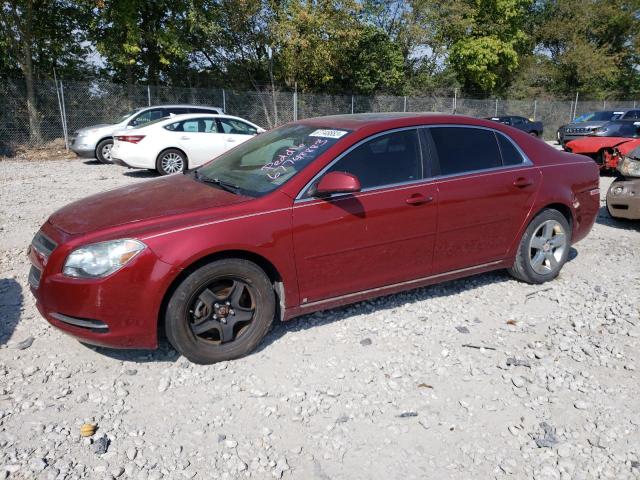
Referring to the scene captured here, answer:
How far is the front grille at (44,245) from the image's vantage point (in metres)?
3.37

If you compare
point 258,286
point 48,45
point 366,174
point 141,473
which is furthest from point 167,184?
point 48,45

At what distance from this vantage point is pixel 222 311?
3.47 metres

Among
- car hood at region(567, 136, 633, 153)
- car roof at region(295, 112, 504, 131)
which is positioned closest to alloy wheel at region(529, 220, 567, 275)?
car roof at region(295, 112, 504, 131)

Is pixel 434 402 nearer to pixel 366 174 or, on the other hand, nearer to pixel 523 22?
pixel 366 174

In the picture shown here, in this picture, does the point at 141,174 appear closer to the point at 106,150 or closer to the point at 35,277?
the point at 106,150

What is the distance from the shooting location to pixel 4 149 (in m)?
16.2

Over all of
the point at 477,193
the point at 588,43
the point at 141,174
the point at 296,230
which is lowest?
the point at 141,174

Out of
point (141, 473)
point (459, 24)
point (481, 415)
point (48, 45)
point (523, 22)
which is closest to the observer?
point (141, 473)

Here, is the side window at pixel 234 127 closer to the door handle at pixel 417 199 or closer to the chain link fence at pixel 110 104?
the chain link fence at pixel 110 104

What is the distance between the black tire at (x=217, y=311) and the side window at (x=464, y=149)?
181 cm

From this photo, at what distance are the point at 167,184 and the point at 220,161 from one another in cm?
57

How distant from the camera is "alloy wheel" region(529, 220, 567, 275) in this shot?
4879mm

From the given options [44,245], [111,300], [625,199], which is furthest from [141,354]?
[625,199]

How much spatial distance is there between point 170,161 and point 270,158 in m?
8.20
